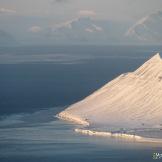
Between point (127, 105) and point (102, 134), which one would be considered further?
point (127, 105)

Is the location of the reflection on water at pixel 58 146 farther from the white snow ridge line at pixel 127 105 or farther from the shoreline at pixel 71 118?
the white snow ridge line at pixel 127 105

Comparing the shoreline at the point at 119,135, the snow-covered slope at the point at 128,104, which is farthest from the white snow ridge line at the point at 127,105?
the shoreline at the point at 119,135

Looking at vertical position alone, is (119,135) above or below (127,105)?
below

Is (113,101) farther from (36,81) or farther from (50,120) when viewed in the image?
(36,81)

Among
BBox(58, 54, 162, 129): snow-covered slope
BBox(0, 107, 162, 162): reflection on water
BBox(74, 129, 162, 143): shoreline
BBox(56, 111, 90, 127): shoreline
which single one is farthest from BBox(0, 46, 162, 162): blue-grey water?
BBox(58, 54, 162, 129): snow-covered slope

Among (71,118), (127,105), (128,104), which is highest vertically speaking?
(128,104)

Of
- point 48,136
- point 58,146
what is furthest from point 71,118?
point 58,146

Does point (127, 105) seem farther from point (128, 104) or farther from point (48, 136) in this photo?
point (48, 136)

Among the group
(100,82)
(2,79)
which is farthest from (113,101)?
(2,79)
